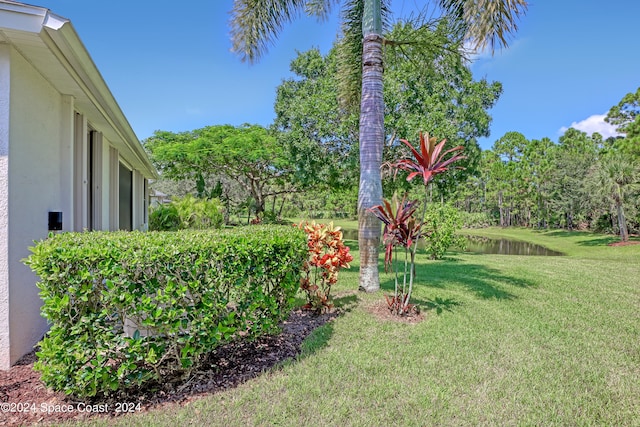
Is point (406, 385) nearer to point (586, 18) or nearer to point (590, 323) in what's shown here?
point (590, 323)

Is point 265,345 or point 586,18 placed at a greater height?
point 586,18

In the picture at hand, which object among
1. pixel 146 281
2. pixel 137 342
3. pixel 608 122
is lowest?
pixel 137 342

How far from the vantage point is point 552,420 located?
2.31 meters

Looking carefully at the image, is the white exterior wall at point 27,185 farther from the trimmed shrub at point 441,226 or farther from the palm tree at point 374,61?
the trimmed shrub at point 441,226

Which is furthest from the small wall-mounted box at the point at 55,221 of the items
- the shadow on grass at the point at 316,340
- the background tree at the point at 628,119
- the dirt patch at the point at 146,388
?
the background tree at the point at 628,119

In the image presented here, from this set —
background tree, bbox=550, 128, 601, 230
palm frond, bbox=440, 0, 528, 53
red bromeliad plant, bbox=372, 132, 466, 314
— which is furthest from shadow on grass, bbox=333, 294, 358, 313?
background tree, bbox=550, 128, 601, 230

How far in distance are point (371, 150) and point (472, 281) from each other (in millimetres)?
3733

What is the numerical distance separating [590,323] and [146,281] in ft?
17.6

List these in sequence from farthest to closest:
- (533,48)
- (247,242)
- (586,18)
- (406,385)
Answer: (533,48), (586,18), (247,242), (406,385)

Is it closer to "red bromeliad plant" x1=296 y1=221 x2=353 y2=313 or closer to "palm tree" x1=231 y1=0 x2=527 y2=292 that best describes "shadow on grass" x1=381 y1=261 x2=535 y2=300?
"palm tree" x1=231 y1=0 x2=527 y2=292

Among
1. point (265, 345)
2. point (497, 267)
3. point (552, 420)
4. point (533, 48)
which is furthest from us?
point (533, 48)

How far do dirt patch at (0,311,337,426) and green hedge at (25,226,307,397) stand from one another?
4.9 inches

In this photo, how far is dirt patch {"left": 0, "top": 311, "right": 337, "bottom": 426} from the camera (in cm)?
239

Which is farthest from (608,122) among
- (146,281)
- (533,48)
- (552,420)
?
(146,281)
